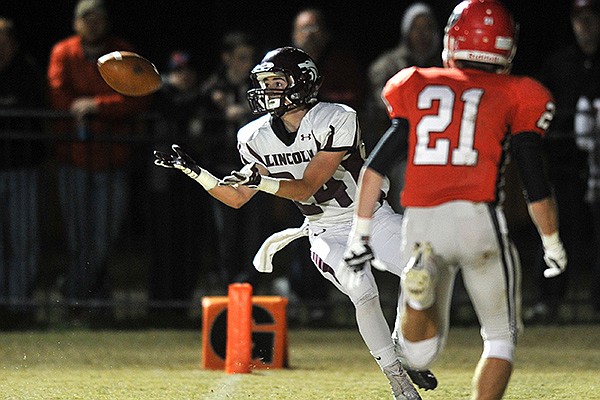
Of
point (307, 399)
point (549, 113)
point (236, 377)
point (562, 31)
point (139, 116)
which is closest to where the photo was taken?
point (549, 113)

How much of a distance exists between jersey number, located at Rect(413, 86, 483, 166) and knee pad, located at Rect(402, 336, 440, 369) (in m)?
0.70

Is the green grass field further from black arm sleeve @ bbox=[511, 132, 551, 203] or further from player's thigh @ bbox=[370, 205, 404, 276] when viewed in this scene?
black arm sleeve @ bbox=[511, 132, 551, 203]

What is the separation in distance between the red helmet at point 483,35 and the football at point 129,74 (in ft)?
6.57

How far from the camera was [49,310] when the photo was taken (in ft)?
31.9

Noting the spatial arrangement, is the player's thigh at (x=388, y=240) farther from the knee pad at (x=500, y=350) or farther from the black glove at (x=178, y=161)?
the knee pad at (x=500, y=350)

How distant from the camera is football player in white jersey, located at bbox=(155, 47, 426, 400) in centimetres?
600

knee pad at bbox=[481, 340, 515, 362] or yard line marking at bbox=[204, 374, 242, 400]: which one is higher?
knee pad at bbox=[481, 340, 515, 362]

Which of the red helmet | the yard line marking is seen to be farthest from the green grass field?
the red helmet

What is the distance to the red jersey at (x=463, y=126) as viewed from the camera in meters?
5.02

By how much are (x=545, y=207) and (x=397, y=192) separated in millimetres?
4663

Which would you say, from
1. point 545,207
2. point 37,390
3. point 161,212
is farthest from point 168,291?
point 545,207

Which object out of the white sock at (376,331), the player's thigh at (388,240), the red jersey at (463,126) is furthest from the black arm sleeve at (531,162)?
the white sock at (376,331)

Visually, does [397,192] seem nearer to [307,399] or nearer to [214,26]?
[307,399]

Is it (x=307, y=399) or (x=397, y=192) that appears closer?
(x=307, y=399)
